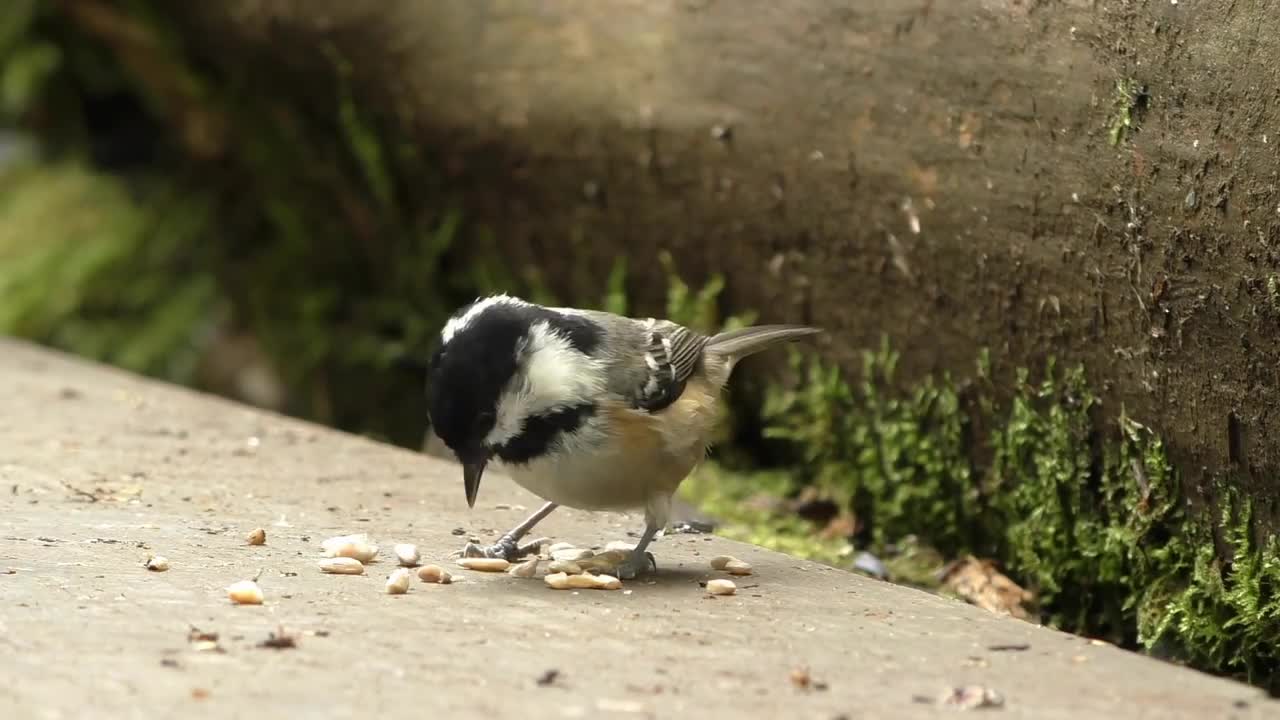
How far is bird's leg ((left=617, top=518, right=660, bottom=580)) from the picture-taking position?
13.5ft

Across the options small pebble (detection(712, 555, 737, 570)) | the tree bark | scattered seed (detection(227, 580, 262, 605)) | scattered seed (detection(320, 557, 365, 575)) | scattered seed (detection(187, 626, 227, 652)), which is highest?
the tree bark

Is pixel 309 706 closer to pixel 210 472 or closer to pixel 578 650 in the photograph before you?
pixel 578 650

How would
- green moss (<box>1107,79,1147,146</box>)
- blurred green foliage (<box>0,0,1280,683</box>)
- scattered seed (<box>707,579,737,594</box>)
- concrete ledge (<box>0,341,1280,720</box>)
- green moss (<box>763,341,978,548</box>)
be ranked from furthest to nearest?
green moss (<box>763,341,978,548</box>)
blurred green foliage (<box>0,0,1280,683</box>)
green moss (<box>1107,79,1147,146</box>)
scattered seed (<box>707,579,737,594</box>)
concrete ledge (<box>0,341,1280,720</box>)

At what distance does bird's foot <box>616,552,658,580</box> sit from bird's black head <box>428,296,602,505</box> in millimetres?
446

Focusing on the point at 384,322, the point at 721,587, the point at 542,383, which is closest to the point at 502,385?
the point at 542,383

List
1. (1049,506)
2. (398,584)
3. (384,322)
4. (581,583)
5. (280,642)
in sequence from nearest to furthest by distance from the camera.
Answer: (280,642), (398,584), (581,583), (1049,506), (384,322)

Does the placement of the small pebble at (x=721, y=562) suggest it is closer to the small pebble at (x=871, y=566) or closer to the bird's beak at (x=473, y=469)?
the bird's beak at (x=473, y=469)

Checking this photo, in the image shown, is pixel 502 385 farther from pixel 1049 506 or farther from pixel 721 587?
pixel 1049 506

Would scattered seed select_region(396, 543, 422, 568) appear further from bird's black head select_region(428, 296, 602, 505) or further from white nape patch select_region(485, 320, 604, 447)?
white nape patch select_region(485, 320, 604, 447)

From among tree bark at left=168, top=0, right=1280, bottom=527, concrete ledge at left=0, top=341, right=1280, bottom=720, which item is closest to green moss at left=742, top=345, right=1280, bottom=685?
tree bark at left=168, top=0, right=1280, bottom=527

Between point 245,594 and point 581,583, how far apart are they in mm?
851

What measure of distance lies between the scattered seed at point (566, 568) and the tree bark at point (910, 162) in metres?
1.61

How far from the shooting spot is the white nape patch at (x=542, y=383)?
12.6 feet

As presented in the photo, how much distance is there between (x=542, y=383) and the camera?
3883mm
